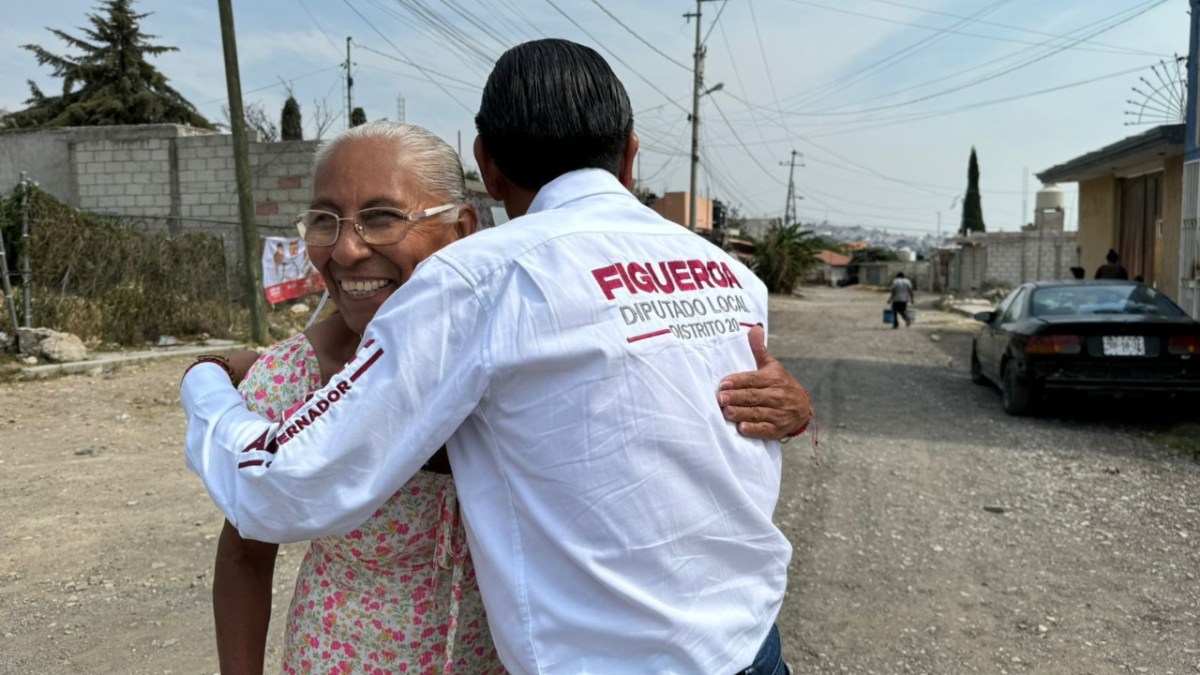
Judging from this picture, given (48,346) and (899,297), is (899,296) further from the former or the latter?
(48,346)

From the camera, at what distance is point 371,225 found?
55.5 inches

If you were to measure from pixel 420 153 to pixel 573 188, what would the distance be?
365 millimetres

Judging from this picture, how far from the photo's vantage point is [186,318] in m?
12.4

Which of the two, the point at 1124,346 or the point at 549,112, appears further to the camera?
the point at 1124,346

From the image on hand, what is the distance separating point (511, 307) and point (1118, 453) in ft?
23.0

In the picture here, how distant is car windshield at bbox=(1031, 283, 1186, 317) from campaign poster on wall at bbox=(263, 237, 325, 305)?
33.0 feet

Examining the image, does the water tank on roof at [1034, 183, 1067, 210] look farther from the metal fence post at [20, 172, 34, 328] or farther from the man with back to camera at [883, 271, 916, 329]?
the metal fence post at [20, 172, 34, 328]

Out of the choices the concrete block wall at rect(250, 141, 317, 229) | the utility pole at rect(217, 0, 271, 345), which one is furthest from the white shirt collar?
the concrete block wall at rect(250, 141, 317, 229)

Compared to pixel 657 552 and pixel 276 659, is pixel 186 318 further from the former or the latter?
pixel 657 552

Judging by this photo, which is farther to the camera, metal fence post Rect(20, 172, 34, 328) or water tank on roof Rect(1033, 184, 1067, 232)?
water tank on roof Rect(1033, 184, 1067, 232)

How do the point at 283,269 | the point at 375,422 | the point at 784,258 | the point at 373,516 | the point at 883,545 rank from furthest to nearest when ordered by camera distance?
1. the point at 784,258
2. the point at 283,269
3. the point at 883,545
4. the point at 373,516
5. the point at 375,422

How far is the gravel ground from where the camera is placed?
352 cm

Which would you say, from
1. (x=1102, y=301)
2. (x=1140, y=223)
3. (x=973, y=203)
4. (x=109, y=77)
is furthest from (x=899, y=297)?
(x=973, y=203)

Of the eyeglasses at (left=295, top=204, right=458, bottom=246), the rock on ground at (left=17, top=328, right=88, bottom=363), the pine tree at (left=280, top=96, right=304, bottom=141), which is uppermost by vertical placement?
the pine tree at (left=280, top=96, right=304, bottom=141)
